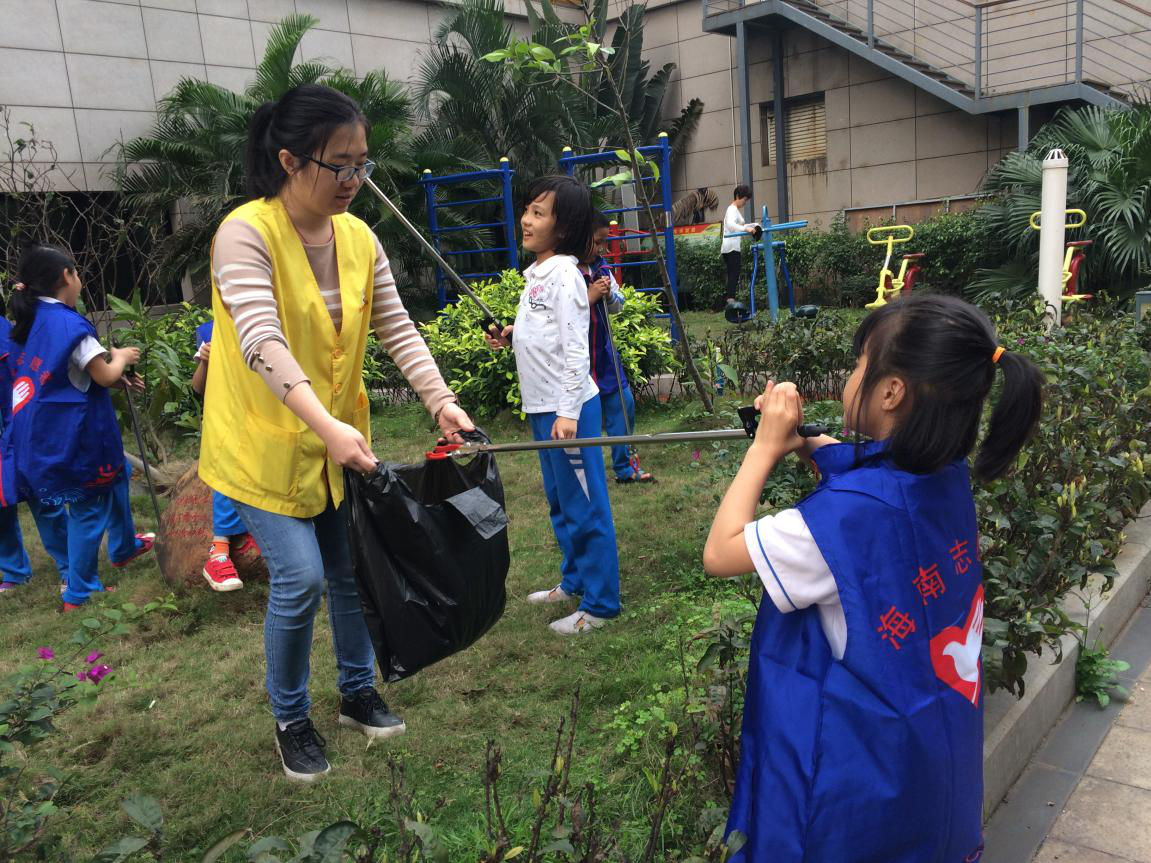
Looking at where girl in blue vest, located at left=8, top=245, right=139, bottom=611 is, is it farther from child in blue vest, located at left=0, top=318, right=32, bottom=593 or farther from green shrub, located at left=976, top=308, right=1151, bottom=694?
green shrub, located at left=976, top=308, right=1151, bottom=694

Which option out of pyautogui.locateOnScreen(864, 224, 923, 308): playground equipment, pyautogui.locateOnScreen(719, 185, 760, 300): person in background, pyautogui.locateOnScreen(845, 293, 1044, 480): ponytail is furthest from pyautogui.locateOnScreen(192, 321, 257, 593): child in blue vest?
pyautogui.locateOnScreen(719, 185, 760, 300): person in background

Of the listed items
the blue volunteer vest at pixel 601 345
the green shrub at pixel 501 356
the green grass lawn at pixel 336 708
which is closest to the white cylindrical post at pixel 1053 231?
the green shrub at pixel 501 356

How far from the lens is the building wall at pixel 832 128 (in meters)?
14.9

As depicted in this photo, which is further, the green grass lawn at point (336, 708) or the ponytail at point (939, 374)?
the green grass lawn at point (336, 708)

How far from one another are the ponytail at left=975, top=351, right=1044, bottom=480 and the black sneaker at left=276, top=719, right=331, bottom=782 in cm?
191

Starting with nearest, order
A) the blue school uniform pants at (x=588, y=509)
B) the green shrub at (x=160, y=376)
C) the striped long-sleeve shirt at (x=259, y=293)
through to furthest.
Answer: the striped long-sleeve shirt at (x=259, y=293)
the blue school uniform pants at (x=588, y=509)
the green shrub at (x=160, y=376)

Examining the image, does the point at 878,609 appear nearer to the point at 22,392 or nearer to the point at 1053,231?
the point at 22,392

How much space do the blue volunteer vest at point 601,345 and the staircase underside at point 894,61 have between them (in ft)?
32.6

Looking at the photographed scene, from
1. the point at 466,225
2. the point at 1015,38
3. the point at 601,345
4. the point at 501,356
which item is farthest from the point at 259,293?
the point at 1015,38

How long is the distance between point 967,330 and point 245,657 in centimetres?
300

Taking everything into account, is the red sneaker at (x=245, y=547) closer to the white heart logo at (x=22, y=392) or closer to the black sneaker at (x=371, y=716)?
the white heart logo at (x=22, y=392)

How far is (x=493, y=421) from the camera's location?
765 centimetres

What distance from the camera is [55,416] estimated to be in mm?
4324

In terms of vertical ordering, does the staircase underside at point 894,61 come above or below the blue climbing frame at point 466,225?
above
